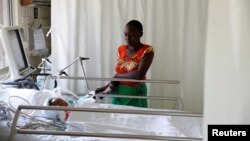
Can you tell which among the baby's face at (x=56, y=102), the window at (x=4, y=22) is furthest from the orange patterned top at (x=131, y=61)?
the window at (x=4, y=22)

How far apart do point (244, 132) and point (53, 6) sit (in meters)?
3.08

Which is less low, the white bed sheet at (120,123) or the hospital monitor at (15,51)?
the hospital monitor at (15,51)

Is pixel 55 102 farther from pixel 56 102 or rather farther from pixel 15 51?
pixel 15 51

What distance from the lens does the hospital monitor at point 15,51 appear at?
2468 mm

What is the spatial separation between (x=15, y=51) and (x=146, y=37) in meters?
1.39

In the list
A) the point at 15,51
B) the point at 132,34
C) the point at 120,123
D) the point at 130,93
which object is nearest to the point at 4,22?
the point at 15,51

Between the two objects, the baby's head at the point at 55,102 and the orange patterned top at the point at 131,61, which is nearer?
the baby's head at the point at 55,102

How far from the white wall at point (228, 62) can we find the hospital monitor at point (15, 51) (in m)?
2.02

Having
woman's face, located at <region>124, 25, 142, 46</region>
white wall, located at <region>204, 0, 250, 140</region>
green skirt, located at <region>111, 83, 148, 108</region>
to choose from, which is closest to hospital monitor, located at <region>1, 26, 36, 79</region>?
green skirt, located at <region>111, 83, 148, 108</region>

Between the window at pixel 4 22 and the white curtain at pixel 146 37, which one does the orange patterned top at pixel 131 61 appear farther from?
the window at pixel 4 22

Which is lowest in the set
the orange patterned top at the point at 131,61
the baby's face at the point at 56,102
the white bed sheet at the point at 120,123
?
the white bed sheet at the point at 120,123

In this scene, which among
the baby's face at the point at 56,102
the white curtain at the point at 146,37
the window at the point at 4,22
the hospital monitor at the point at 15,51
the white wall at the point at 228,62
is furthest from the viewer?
the white curtain at the point at 146,37

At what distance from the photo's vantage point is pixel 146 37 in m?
3.46

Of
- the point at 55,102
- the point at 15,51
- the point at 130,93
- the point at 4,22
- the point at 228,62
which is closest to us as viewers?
the point at 228,62
